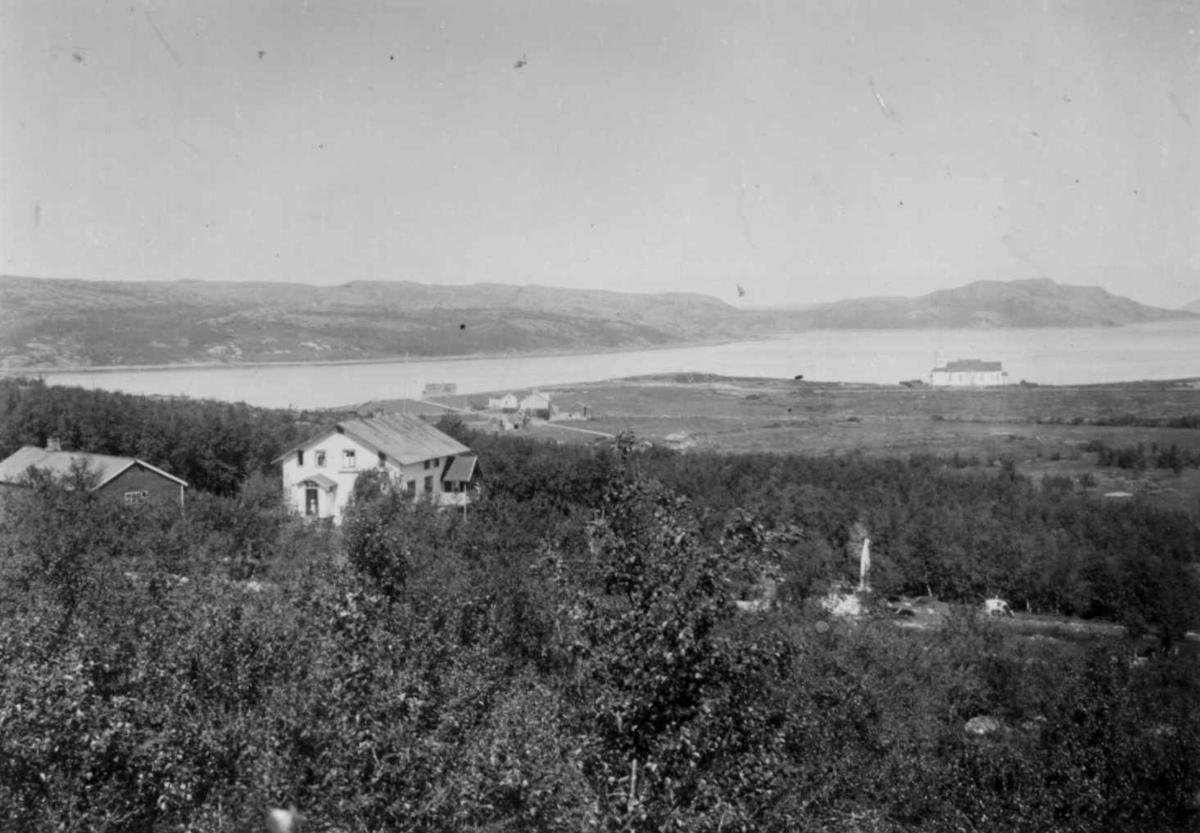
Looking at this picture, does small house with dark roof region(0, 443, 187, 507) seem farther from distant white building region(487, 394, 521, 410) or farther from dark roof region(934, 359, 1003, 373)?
dark roof region(934, 359, 1003, 373)

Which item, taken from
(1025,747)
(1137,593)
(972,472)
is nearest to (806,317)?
(972,472)

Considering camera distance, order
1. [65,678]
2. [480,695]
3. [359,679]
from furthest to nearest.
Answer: [480,695] < [359,679] < [65,678]

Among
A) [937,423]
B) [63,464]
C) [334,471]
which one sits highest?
[63,464]

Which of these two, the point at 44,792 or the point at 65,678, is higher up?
the point at 65,678

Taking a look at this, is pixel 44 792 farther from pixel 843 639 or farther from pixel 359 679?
pixel 843 639

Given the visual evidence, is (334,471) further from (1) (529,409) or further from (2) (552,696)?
(1) (529,409)

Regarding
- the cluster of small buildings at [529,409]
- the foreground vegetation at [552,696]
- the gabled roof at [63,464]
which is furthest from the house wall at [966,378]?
the gabled roof at [63,464]

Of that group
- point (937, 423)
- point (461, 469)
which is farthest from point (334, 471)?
point (937, 423)
